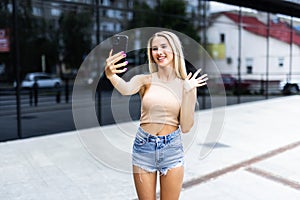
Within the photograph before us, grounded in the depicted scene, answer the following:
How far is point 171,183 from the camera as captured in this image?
6.06 ft

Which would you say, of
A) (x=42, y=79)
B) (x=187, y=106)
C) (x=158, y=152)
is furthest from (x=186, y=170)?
(x=42, y=79)

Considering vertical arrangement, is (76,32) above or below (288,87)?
above

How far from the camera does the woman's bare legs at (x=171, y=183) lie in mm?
1831

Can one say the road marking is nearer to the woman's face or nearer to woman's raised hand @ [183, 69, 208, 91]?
woman's raised hand @ [183, 69, 208, 91]

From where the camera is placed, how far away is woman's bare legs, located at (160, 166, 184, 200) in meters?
1.83

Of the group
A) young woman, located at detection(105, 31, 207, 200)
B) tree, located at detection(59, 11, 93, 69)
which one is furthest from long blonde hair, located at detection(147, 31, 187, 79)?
tree, located at detection(59, 11, 93, 69)

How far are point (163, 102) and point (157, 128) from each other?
156mm

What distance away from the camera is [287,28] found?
1312cm

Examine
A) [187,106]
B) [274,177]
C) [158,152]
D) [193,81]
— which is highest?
[193,81]

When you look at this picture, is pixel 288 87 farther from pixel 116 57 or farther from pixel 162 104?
pixel 116 57

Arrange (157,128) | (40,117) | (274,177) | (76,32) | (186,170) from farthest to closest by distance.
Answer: (76,32), (40,117), (186,170), (274,177), (157,128)

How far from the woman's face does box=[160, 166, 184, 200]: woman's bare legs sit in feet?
2.04


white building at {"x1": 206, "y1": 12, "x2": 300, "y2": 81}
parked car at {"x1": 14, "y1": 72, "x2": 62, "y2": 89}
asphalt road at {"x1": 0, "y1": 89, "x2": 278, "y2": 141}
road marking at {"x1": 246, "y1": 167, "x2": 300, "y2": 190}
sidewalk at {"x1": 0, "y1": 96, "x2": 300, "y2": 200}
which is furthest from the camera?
parked car at {"x1": 14, "y1": 72, "x2": 62, "y2": 89}

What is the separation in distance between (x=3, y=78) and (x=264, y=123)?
8.28 metres
